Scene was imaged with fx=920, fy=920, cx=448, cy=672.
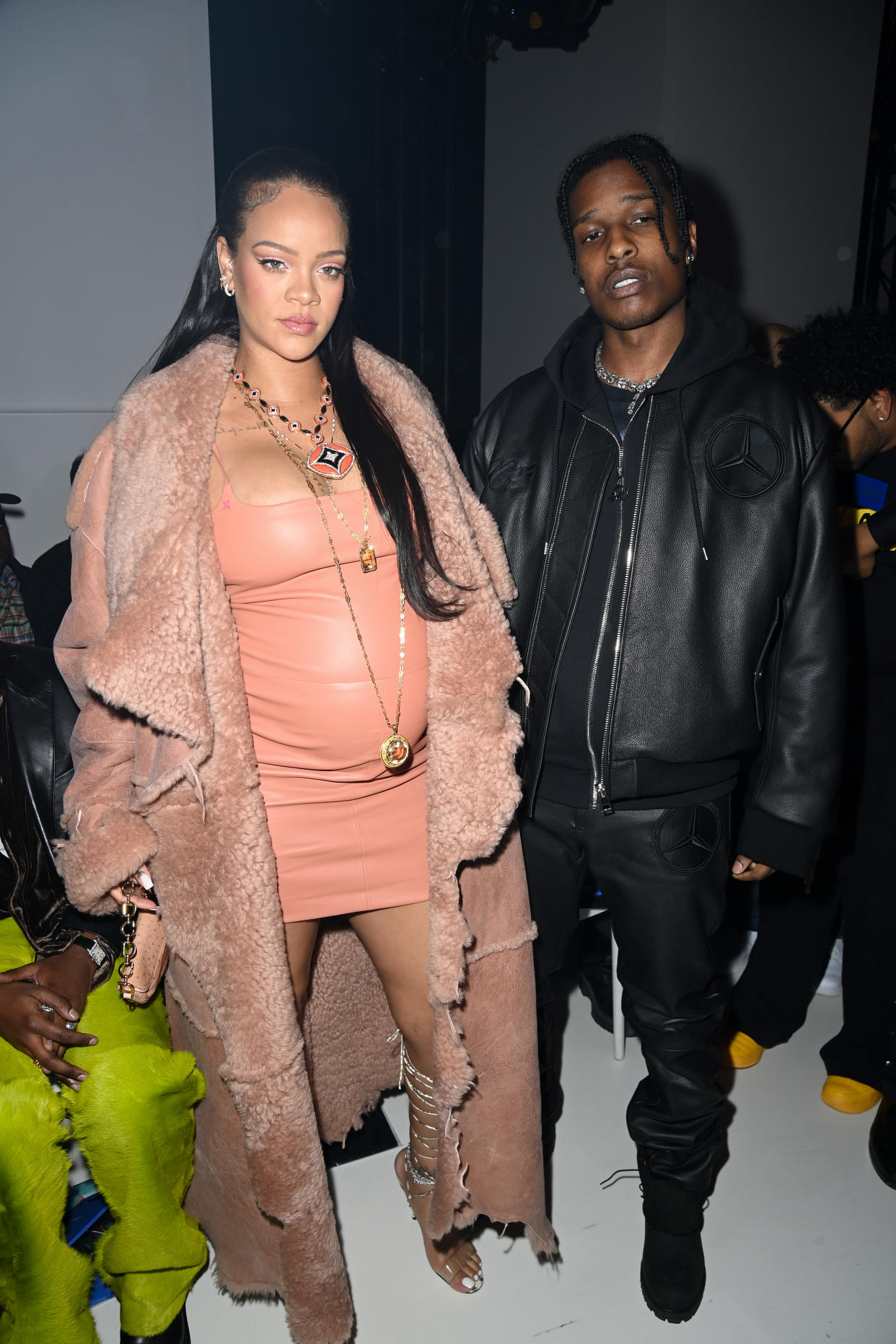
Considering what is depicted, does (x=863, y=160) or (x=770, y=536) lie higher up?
(x=863, y=160)

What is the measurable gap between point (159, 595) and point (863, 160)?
16.4ft

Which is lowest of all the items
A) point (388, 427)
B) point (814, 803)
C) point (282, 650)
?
point (814, 803)

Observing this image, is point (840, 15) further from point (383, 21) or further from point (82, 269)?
point (82, 269)

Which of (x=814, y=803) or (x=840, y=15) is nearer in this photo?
(x=814, y=803)

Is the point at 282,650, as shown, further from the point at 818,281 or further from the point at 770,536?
the point at 818,281

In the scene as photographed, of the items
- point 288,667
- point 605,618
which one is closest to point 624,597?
point 605,618

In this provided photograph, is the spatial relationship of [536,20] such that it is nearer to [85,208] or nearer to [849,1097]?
[85,208]

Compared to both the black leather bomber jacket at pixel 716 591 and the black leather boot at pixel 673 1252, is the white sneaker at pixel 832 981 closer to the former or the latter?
the black leather boot at pixel 673 1252

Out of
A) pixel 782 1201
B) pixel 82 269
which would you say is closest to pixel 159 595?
pixel 782 1201

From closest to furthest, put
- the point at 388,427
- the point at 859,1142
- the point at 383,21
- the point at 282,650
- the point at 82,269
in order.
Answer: the point at 282,650
the point at 388,427
the point at 859,1142
the point at 82,269
the point at 383,21

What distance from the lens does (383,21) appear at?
4293 mm

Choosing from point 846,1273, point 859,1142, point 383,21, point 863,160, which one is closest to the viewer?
point 846,1273

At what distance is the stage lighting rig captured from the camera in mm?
3801

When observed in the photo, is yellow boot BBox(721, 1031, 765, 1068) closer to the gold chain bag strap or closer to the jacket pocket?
the jacket pocket
